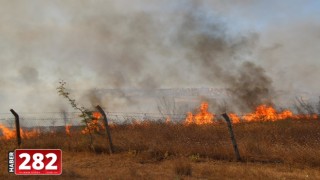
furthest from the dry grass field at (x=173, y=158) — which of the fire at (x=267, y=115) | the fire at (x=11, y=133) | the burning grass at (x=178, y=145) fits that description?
the fire at (x=267, y=115)

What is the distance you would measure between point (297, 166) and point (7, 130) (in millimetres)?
16500

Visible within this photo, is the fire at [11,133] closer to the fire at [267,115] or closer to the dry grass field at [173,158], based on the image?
the dry grass field at [173,158]

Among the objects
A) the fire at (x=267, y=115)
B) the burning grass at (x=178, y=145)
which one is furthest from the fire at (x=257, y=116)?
the burning grass at (x=178, y=145)

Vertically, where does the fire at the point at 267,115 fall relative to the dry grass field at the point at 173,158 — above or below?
above

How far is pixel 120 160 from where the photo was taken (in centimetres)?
1525

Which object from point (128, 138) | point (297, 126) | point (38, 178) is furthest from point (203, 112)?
point (38, 178)

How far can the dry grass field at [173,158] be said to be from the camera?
12422mm

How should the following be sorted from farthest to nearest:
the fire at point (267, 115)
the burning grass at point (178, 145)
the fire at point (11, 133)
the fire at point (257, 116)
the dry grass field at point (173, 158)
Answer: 1. the fire at point (267, 115)
2. the fire at point (257, 116)
3. the fire at point (11, 133)
4. the burning grass at point (178, 145)
5. the dry grass field at point (173, 158)

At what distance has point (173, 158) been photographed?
15.6 m

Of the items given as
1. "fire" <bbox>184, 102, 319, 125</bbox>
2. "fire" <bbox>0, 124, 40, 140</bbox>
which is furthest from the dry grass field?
"fire" <bbox>184, 102, 319, 125</bbox>

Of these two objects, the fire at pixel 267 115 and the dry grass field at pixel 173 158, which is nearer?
the dry grass field at pixel 173 158

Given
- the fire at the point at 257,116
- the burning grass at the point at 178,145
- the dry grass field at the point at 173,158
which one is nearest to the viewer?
the dry grass field at the point at 173,158

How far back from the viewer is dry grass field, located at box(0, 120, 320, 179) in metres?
12.4

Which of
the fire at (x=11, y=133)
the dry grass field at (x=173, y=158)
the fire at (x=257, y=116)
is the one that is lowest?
the dry grass field at (x=173, y=158)
